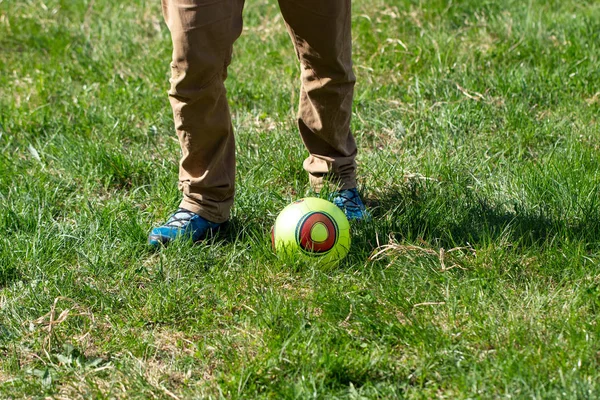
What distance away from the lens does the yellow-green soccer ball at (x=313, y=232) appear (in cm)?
329

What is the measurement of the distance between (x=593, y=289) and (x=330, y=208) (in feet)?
3.50

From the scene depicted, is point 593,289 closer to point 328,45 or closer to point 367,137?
point 328,45

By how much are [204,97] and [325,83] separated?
61 cm

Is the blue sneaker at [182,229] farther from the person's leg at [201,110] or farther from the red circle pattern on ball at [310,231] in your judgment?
the red circle pattern on ball at [310,231]

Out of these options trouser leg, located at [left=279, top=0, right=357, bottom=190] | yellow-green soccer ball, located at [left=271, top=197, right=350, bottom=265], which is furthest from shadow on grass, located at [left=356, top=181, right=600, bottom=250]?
trouser leg, located at [left=279, top=0, right=357, bottom=190]

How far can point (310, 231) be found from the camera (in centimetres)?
328

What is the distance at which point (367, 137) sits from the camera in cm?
467

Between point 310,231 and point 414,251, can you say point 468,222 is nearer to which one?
point 414,251

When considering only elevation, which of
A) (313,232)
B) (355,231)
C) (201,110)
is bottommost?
(355,231)

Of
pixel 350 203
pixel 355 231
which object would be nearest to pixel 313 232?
pixel 355 231

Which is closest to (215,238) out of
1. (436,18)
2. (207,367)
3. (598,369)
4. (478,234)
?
(207,367)

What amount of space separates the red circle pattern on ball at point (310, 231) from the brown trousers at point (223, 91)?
0.51 m

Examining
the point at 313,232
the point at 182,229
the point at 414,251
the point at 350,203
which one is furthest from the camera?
the point at 350,203

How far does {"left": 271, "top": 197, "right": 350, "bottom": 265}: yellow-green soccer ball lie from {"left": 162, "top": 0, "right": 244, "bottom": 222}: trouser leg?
405 millimetres
